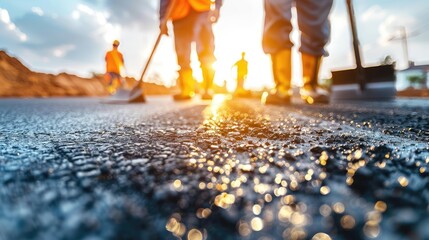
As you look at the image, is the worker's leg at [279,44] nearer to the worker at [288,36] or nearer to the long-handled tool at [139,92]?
the worker at [288,36]

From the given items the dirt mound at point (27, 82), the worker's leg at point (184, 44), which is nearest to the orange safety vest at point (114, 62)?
the worker's leg at point (184, 44)

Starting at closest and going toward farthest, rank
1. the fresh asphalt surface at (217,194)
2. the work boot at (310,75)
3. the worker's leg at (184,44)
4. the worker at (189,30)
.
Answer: the fresh asphalt surface at (217,194) < the work boot at (310,75) < the worker at (189,30) < the worker's leg at (184,44)

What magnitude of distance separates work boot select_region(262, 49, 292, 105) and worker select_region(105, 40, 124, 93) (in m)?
6.65

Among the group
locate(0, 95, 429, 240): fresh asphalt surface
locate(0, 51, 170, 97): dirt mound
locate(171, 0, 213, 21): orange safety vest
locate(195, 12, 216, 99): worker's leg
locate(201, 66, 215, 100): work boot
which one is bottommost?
locate(0, 95, 429, 240): fresh asphalt surface

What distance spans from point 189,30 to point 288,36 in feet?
7.55

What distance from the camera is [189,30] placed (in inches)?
155

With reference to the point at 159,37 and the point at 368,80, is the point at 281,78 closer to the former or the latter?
the point at 368,80

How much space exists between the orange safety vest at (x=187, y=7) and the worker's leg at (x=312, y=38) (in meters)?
1.97

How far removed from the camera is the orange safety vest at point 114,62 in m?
7.63

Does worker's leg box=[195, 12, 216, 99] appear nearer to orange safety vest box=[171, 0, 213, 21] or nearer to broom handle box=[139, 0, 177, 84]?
orange safety vest box=[171, 0, 213, 21]

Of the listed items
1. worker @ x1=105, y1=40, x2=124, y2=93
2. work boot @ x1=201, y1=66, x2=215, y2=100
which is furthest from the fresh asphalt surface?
worker @ x1=105, y1=40, x2=124, y2=93

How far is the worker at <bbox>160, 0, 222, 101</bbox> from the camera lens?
3.63 meters

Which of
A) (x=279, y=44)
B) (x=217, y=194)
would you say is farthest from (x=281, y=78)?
(x=217, y=194)

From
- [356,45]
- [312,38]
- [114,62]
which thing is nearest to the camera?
[312,38]
